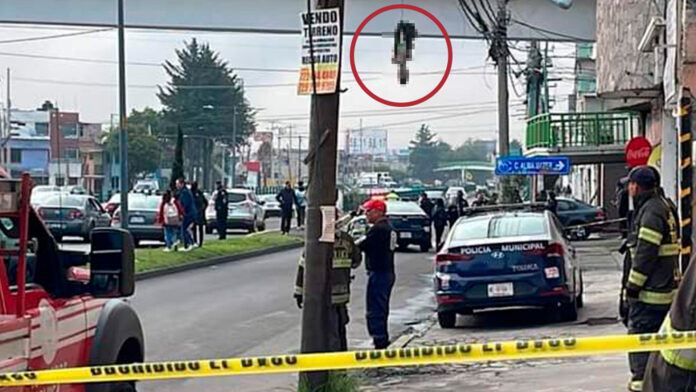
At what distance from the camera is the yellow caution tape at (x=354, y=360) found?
17.4 ft

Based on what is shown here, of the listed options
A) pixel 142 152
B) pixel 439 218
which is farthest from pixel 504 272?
pixel 142 152

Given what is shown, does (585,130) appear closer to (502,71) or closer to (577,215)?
(577,215)

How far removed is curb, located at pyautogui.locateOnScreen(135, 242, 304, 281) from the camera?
73.1 ft

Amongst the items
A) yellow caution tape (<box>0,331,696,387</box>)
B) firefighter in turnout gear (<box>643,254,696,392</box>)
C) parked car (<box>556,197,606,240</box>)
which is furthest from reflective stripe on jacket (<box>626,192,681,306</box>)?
parked car (<box>556,197,606,240</box>)

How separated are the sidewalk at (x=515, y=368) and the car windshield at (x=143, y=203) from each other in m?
16.0

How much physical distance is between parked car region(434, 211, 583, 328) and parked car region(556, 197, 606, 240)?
24402 millimetres

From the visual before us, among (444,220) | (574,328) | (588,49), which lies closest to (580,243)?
(444,220)

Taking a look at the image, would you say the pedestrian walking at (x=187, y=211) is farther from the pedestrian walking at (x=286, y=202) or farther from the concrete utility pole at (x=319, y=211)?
the concrete utility pole at (x=319, y=211)

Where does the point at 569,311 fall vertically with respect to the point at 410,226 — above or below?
below

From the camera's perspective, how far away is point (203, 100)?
93062mm

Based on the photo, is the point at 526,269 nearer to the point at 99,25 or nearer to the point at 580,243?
the point at 99,25

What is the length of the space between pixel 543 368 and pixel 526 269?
3088 millimetres

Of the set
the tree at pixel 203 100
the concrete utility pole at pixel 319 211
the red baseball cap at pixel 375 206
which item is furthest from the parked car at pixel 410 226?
the tree at pixel 203 100

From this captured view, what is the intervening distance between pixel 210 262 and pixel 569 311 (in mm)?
12789
